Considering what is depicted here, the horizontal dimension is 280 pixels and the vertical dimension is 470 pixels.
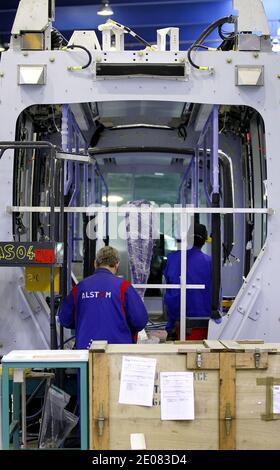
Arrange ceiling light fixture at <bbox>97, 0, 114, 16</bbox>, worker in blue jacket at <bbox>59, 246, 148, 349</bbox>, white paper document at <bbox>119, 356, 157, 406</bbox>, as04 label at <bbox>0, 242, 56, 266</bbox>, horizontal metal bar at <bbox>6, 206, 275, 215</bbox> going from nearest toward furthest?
white paper document at <bbox>119, 356, 157, 406</bbox>
as04 label at <bbox>0, 242, 56, 266</bbox>
worker in blue jacket at <bbox>59, 246, 148, 349</bbox>
horizontal metal bar at <bbox>6, 206, 275, 215</bbox>
ceiling light fixture at <bbox>97, 0, 114, 16</bbox>

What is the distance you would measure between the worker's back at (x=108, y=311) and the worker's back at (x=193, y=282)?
1495mm

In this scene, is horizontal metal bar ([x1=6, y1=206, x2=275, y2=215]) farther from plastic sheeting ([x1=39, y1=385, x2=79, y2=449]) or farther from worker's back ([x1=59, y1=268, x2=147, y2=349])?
plastic sheeting ([x1=39, y1=385, x2=79, y2=449])

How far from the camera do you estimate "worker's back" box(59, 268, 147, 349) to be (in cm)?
531

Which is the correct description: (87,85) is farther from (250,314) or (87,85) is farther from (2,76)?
(250,314)

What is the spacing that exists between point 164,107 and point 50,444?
3.87 metres

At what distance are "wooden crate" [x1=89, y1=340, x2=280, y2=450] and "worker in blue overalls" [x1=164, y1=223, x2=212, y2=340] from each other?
2485mm

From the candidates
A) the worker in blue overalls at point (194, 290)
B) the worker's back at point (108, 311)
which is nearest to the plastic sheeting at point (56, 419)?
the worker's back at point (108, 311)

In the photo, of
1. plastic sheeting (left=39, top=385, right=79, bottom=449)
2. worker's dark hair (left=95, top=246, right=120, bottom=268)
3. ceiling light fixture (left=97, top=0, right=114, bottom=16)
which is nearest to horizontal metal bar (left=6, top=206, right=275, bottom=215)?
worker's dark hair (left=95, top=246, right=120, bottom=268)

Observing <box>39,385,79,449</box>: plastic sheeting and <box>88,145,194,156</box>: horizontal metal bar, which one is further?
<box>88,145,194,156</box>: horizontal metal bar

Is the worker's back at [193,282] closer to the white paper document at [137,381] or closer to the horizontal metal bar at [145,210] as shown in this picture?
the horizontal metal bar at [145,210]

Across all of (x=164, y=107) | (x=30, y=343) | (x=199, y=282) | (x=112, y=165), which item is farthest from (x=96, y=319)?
(x=112, y=165)

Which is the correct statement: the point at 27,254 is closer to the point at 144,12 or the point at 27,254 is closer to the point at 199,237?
the point at 199,237

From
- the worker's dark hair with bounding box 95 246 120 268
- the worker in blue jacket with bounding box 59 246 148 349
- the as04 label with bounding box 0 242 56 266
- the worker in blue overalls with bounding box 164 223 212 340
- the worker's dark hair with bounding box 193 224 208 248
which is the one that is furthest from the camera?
the worker's dark hair with bounding box 193 224 208 248

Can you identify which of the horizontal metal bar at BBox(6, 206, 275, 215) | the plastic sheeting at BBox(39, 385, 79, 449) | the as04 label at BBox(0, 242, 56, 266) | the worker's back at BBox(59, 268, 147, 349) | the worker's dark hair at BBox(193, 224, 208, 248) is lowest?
the plastic sheeting at BBox(39, 385, 79, 449)
